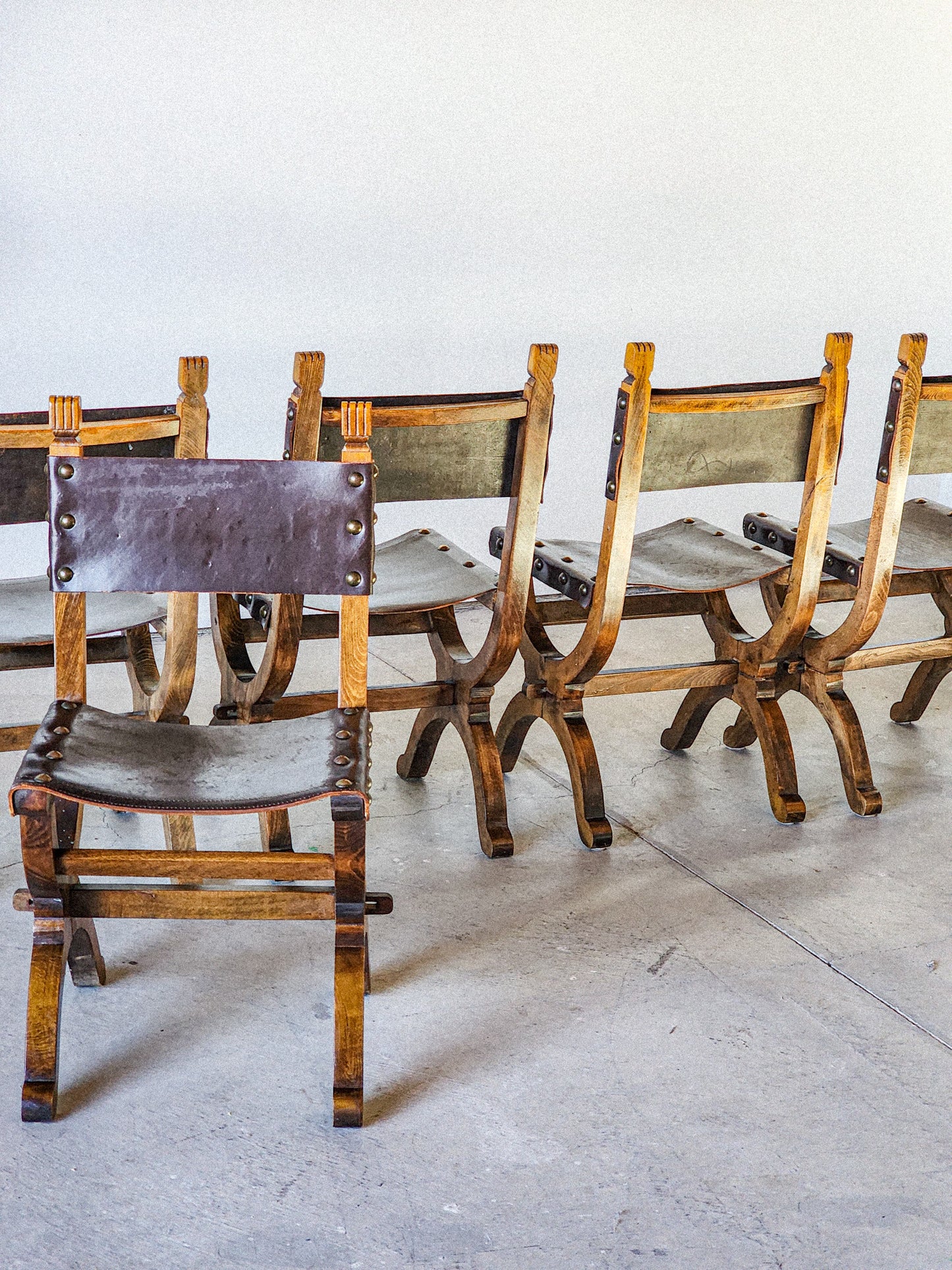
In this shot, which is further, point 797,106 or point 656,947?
point 797,106

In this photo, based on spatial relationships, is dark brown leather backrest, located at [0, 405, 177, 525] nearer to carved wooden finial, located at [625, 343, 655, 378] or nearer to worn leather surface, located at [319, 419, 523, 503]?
worn leather surface, located at [319, 419, 523, 503]

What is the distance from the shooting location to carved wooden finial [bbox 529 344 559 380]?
8.47 ft

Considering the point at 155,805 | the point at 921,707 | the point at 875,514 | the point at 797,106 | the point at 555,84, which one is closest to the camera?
the point at 155,805

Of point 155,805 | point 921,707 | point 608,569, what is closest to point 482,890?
point 608,569

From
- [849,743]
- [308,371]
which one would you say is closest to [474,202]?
[308,371]

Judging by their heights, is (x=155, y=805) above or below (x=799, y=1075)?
above

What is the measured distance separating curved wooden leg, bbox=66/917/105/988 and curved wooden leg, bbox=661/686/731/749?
1606 millimetres

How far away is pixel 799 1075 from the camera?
208 centimetres

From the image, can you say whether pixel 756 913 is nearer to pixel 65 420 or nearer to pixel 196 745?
pixel 196 745

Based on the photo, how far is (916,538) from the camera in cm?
335

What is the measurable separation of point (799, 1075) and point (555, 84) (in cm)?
361

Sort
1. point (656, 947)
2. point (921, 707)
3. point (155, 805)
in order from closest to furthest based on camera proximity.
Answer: point (155, 805) < point (656, 947) < point (921, 707)

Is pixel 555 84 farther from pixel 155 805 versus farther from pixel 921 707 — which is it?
pixel 155 805

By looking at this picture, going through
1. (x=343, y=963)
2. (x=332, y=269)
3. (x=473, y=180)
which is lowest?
(x=343, y=963)
